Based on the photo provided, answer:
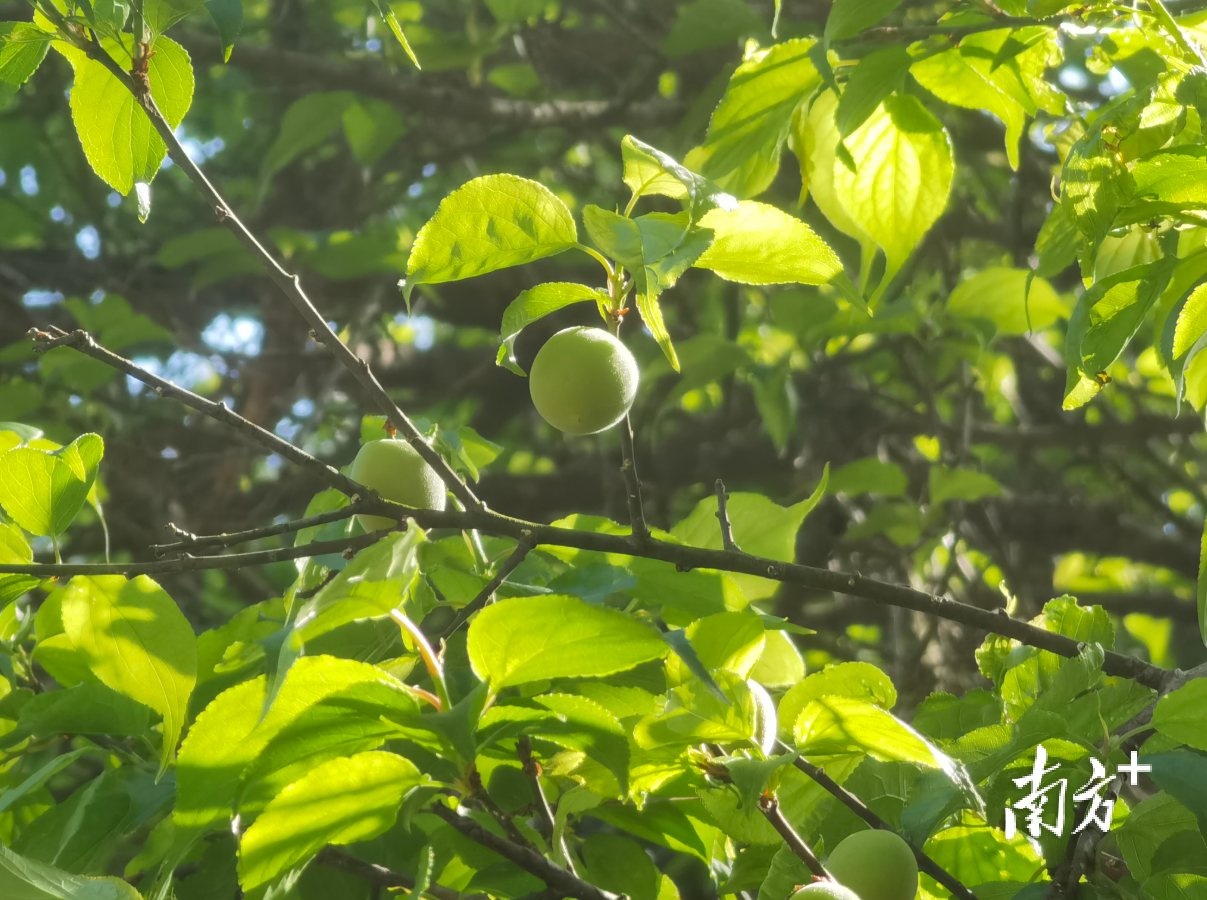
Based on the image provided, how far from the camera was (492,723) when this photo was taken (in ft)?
1.54

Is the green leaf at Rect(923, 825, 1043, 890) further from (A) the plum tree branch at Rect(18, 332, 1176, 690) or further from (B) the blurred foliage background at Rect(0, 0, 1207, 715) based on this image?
(B) the blurred foliage background at Rect(0, 0, 1207, 715)

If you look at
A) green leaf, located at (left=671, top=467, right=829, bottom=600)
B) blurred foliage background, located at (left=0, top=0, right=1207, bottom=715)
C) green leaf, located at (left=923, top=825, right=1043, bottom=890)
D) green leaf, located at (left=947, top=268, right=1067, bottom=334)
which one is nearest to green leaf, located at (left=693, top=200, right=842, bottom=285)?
green leaf, located at (left=671, top=467, right=829, bottom=600)

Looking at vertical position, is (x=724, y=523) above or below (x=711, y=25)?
below

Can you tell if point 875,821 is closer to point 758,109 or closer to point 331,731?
point 331,731

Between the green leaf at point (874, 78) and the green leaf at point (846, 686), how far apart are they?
1.15 feet

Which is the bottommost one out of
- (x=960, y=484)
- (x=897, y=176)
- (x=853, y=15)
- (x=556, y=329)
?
(x=960, y=484)

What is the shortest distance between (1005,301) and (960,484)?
0.26 meters

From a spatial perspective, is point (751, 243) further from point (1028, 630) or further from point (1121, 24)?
point (1121, 24)

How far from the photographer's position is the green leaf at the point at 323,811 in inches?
16.8

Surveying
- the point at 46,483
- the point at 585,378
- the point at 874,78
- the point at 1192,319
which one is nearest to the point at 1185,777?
the point at 1192,319

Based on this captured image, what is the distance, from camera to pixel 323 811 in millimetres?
437

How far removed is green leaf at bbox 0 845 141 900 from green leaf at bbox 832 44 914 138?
0.59m

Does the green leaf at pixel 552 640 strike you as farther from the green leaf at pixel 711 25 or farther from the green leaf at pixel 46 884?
the green leaf at pixel 711 25

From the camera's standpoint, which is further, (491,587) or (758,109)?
(758,109)
